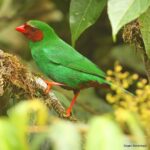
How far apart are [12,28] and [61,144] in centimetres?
636

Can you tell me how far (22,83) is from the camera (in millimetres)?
3723

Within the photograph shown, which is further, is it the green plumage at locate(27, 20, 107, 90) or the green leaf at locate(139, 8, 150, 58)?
the green plumage at locate(27, 20, 107, 90)

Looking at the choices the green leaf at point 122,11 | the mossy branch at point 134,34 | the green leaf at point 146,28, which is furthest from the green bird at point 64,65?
the green leaf at point 122,11

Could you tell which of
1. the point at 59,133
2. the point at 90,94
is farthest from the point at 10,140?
the point at 90,94

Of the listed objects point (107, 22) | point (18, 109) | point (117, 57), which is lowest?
point (18, 109)

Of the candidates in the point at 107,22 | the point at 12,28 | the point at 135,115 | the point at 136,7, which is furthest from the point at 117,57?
the point at 135,115

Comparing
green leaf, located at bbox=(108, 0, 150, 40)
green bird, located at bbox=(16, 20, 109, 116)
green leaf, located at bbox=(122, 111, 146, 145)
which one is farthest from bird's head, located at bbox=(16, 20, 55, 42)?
green leaf, located at bbox=(122, 111, 146, 145)

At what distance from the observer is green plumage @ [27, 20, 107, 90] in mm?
4266

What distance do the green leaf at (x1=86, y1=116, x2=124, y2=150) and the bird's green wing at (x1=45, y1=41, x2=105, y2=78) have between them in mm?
2334

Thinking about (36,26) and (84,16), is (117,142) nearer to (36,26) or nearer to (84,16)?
(84,16)

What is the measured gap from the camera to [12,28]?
806cm

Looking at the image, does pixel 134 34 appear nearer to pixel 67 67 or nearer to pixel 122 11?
pixel 67 67

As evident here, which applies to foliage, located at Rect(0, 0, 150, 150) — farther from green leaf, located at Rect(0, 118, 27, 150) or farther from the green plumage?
the green plumage

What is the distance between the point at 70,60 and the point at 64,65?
0.06 m
